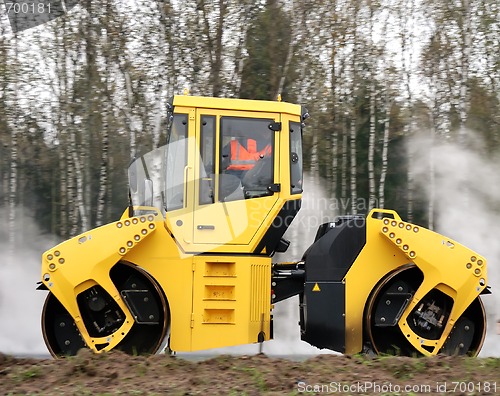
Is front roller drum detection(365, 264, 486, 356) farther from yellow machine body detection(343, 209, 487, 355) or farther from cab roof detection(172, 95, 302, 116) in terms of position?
cab roof detection(172, 95, 302, 116)

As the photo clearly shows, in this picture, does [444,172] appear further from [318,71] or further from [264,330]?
[264,330]

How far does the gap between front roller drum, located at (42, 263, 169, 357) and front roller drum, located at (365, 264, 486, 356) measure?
2345 millimetres

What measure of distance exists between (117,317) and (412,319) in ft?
10.8

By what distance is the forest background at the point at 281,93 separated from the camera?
16.3 metres

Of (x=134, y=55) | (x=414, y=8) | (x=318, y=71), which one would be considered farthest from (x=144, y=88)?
(x=414, y=8)

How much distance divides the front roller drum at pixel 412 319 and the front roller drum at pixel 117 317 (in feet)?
7.69

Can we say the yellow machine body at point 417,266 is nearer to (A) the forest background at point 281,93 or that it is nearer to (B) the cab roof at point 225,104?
(B) the cab roof at point 225,104

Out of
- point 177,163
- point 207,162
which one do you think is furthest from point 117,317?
point 207,162

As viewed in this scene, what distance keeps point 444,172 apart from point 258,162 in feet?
34.9

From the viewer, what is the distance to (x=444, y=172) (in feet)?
57.7

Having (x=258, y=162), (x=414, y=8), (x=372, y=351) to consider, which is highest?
(x=414, y=8)

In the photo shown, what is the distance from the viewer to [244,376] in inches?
270

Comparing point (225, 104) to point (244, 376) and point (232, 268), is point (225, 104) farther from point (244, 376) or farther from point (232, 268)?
point (244, 376)

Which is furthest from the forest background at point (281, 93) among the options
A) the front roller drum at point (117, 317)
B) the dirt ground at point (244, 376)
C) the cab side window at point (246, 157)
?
the dirt ground at point (244, 376)
